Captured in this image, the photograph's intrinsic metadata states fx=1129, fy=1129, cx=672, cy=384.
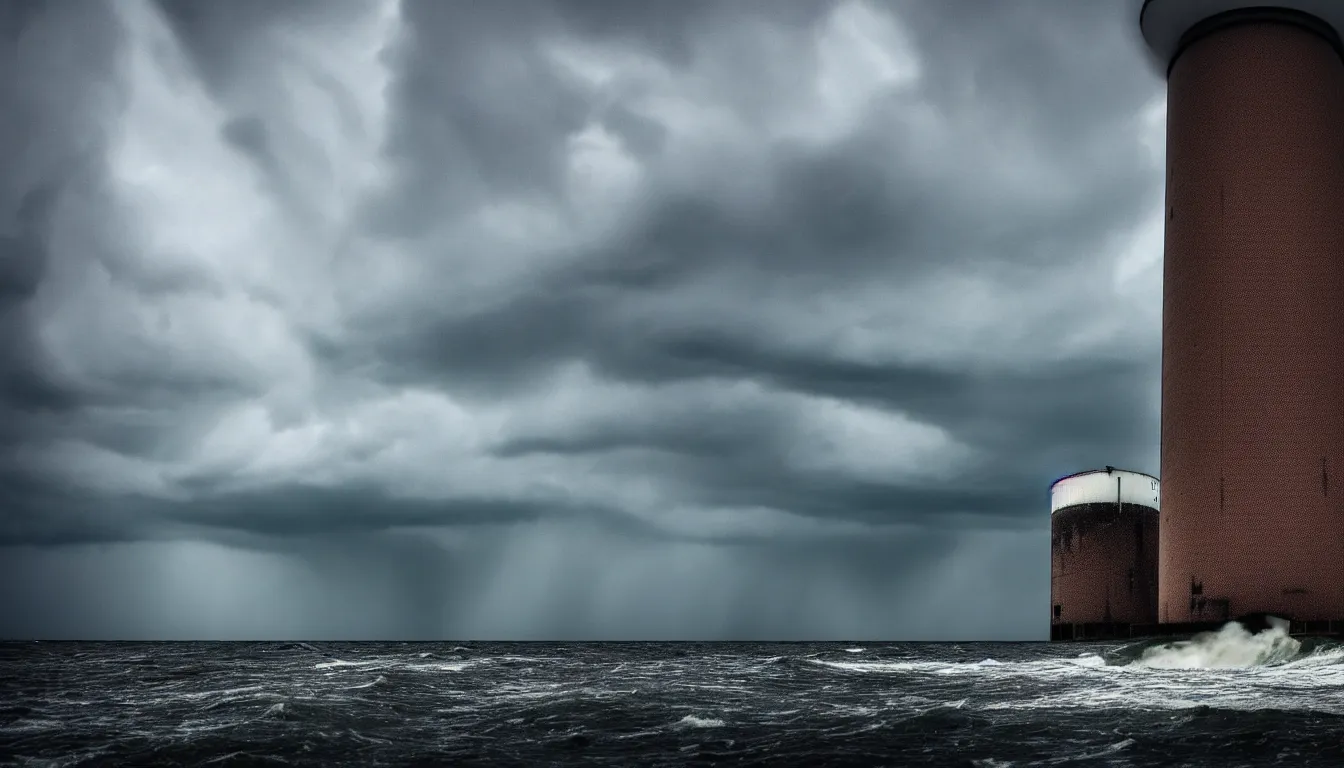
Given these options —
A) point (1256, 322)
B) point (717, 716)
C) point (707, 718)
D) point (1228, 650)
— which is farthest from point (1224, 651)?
point (707, 718)

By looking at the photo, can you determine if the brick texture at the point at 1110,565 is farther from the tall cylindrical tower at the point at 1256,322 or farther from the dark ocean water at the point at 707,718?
the dark ocean water at the point at 707,718

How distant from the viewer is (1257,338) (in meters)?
35.4

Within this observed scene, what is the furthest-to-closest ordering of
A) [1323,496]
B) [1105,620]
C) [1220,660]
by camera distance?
[1105,620], [1323,496], [1220,660]

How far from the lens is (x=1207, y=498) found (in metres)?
35.8

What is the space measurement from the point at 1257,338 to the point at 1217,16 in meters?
11.5

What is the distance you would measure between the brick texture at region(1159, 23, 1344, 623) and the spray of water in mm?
973

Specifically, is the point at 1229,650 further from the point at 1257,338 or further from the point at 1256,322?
the point at 1256,322

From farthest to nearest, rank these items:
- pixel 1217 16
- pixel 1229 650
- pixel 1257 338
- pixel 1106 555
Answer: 1. pixel 1106 555
2. pixel 1217 16
3. pixel 1257 338
4. pixel 1229 650

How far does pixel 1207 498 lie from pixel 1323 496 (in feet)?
10.8

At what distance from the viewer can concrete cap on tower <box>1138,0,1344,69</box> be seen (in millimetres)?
37500

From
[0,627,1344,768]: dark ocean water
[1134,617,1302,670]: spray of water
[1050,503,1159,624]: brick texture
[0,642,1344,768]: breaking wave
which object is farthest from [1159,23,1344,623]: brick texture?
[1050,503,1159,624]: brick texture

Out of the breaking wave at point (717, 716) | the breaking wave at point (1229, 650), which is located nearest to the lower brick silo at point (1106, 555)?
the breaking wave at point (1229, 650)

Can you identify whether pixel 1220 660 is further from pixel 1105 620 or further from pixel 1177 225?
pixel 1105 620

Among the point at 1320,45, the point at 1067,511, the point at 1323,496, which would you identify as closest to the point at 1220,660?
the point at 1323,496
